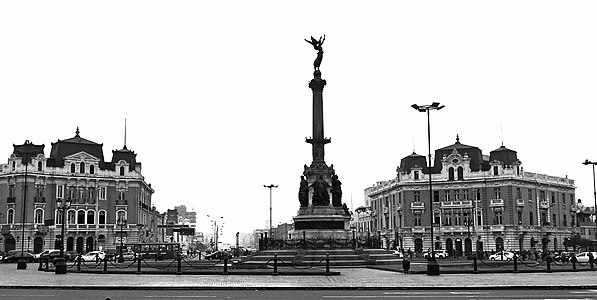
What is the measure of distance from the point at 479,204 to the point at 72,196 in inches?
2389

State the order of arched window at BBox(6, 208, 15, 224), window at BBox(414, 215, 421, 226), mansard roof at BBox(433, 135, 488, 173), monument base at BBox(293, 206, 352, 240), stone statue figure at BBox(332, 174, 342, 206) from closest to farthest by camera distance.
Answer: monument base at BBox(293, 206, 352, 240) → stone statue figure at BBox(332, 174, 342, 206) → arched window at BBox(6, 208, 15, 224) → mansard roof at BBox(433, 135, 488, 173) → window at BBox(414, 215, 421, 226)

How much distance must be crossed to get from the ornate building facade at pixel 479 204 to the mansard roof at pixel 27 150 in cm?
5461

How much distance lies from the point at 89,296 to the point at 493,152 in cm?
9628

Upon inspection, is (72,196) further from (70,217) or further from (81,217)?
(81,217)

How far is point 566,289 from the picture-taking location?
89.9 ft

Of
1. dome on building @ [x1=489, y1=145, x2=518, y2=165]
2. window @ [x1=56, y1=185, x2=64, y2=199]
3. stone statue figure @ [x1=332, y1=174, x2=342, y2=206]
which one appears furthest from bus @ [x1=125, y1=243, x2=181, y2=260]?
dome on building @ [x1=489, y1=145, x2=518, y2=165]

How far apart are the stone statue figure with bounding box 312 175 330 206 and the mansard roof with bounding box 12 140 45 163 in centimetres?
6030

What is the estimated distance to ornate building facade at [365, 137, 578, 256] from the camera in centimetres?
10831

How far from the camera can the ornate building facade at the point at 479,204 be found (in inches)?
4264

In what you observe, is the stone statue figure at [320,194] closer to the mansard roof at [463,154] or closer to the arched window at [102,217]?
the arched window at [102,217]

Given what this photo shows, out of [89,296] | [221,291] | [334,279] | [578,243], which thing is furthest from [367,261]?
[578,243]

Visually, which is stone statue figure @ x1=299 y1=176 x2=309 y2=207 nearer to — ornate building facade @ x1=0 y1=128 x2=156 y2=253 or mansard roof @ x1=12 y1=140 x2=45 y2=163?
→ ornate building facade @ x1=0 y1=128 x2=156 y2=253

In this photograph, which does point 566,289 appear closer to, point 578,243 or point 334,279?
point 334,279

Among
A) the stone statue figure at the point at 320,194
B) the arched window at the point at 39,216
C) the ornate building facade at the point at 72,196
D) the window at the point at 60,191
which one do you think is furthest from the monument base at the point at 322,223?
the window at the point at 60,191
